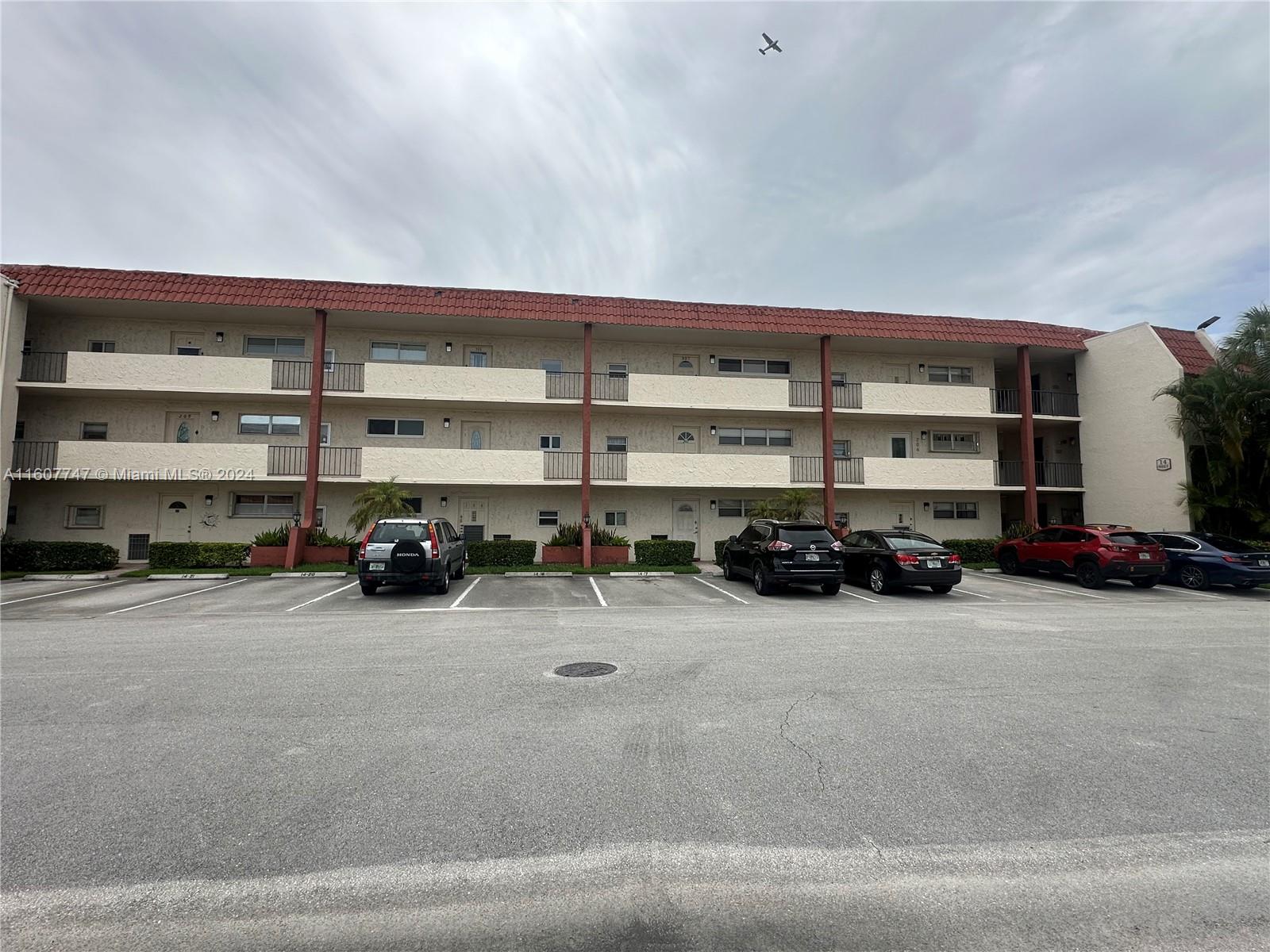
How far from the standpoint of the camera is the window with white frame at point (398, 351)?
904 inches

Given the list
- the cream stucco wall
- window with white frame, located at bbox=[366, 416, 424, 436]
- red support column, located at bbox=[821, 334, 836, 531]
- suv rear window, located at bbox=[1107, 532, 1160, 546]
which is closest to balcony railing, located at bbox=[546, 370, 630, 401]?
window with white frame, located at bbox=[366, 416, 424, 436]

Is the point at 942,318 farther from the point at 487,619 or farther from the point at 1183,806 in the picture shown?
the point at 1183,806

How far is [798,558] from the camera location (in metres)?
14.0

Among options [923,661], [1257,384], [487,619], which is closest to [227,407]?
[487,619]

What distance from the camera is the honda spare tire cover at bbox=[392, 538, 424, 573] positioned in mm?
13305

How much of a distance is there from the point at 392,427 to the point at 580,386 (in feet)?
22.7

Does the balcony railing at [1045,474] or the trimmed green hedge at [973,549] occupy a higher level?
the balcony railing at [1045,474]

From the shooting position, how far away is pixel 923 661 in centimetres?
758

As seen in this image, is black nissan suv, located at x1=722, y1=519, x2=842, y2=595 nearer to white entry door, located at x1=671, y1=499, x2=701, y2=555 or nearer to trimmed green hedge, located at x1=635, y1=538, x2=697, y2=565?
trimmed green hedge, located at x1=635, y1=538, x2=697, y2=565

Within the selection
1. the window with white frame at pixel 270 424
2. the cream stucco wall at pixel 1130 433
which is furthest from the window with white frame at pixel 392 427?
the cream stucco wall at pixel 1130 433

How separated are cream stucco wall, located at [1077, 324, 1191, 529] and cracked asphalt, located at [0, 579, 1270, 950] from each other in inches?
661

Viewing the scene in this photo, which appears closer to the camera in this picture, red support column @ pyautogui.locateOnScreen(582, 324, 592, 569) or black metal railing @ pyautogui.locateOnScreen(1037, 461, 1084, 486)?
red support column @ pyautogui.locateOnScreen(582, 324, 592, 569)

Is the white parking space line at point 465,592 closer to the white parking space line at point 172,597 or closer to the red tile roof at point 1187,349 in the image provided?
the white parking space line at point 172,597

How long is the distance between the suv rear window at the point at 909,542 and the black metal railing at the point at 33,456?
81.4 feet
